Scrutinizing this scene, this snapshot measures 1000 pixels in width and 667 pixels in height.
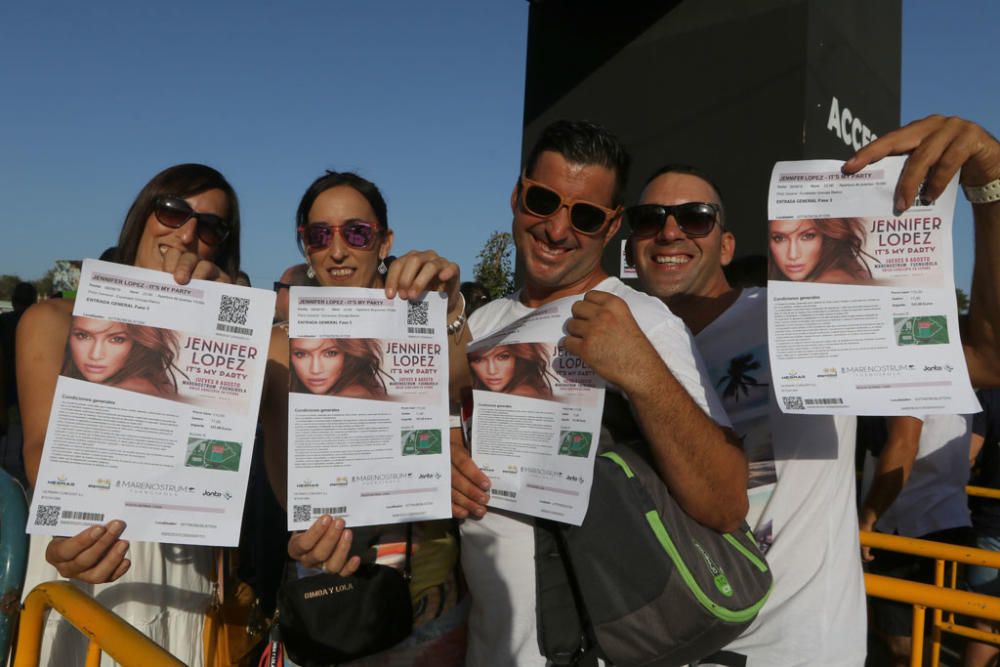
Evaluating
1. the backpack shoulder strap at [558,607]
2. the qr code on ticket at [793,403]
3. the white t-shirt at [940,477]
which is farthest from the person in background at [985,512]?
the backpack shoulder strap at [558,607]

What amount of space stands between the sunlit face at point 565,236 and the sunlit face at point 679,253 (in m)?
0.54

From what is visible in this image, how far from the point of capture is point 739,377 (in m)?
1.97

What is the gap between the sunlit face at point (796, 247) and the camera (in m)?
1.58

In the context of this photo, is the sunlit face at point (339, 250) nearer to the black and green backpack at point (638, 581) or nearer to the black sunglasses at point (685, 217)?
the black sunglasses at point (685, 217)

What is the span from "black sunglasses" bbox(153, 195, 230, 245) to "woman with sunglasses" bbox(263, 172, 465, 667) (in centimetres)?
30

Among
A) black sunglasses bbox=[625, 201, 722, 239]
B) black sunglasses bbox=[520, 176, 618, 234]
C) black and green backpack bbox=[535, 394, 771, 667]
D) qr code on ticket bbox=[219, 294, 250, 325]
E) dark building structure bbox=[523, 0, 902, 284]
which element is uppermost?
dark building structure bbox=[523, 0, 902, 284]

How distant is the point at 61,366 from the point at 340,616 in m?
0.90

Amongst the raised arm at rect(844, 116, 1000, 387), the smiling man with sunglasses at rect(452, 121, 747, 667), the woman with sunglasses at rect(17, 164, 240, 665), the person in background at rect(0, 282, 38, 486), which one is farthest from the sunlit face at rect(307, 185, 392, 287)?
the person in background at rect(0, 282, 38, 486)

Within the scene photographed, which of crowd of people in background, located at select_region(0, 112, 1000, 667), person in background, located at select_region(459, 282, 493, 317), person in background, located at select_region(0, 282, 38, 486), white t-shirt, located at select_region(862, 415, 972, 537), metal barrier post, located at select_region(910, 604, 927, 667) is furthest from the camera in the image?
person in background, located at select_region(0, 282, 38, 486)

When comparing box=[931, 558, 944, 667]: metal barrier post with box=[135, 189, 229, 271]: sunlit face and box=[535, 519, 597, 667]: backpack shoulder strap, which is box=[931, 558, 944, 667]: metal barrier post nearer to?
box=[535, 519, 597, 667]: backpack shoulder strap

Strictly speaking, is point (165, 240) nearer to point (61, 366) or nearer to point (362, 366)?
point (61, 366)

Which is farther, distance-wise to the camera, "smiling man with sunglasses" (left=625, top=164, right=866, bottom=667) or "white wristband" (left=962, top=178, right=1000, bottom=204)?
"smiling man with sunglasses" (left=625, top=164, right=866, bottom=667)

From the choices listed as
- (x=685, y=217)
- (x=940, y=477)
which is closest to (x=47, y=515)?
(x=685, y=217)

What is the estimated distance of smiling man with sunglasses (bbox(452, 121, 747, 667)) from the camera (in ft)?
4.91
